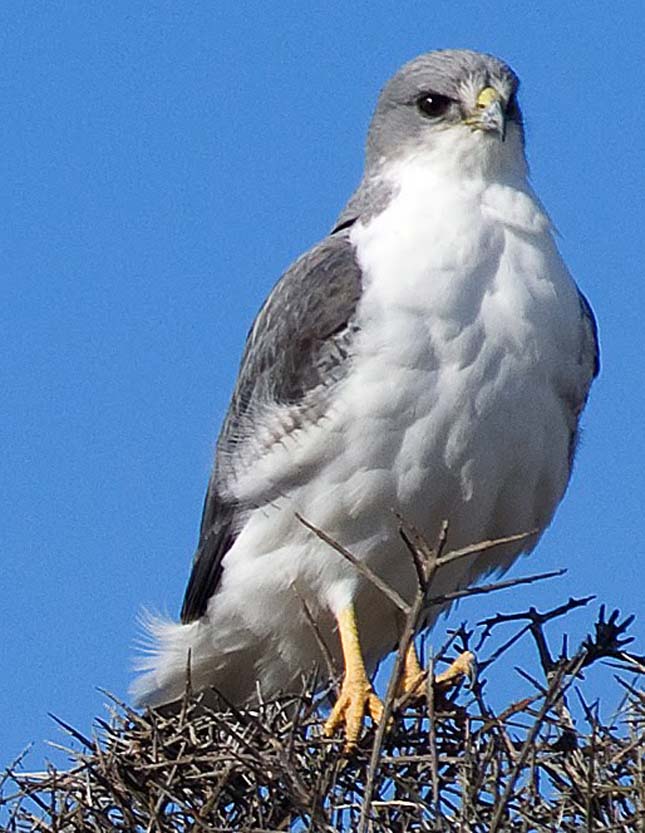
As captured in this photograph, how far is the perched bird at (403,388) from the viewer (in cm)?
536

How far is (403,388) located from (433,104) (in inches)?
40.1

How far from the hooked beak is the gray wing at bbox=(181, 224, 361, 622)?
48 cm

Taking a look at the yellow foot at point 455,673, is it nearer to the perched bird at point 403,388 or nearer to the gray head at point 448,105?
the perched bird at point 403,388

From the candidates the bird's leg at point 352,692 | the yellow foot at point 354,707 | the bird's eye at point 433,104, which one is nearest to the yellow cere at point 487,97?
the bird's eye at point 433,104

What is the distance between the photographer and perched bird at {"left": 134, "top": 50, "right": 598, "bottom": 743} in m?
5.36

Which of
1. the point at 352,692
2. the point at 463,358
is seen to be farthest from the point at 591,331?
the point at 352,692

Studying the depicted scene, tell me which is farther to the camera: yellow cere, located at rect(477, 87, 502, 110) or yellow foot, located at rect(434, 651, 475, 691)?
yellow cere, located at rect(477, 87, 502, 110)

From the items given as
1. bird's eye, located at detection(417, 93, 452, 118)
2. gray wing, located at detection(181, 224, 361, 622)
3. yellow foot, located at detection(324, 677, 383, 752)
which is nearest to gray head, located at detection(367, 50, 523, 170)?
bird's eye, located at detection(417, 93, 452, 118)

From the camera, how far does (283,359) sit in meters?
5.71

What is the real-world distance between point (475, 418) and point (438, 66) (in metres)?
1.20

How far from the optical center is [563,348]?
5.50 m

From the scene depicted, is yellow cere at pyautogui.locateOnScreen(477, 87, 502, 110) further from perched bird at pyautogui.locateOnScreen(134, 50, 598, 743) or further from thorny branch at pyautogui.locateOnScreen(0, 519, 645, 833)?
thorny branch at pyautogui.locateOnScreen(0, 519, 645, 833)

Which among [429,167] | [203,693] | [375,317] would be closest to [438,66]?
[429,167]

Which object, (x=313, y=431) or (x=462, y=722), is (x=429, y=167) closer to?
(x=313, y=431)
